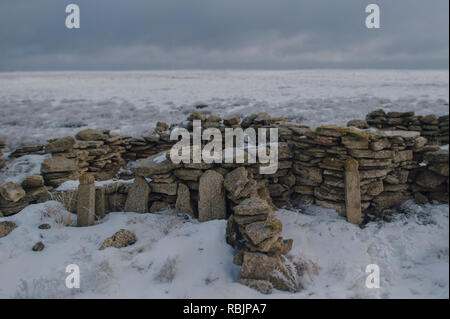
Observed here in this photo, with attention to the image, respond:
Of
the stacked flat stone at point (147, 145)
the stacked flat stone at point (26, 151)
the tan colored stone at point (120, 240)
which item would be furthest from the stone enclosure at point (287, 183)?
the stacked flat stone at point (147, 145)

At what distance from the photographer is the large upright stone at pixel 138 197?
5.29 meters

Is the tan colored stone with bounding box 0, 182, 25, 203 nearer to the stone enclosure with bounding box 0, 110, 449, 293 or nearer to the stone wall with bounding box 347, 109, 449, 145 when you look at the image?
the stone enclosure with bounding box 0, 110, 449, 293

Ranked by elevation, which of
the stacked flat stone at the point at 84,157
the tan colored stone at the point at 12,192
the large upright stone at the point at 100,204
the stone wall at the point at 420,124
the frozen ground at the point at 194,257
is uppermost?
the stone wall at the point at 420,124

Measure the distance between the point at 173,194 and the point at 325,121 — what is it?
1005 centimetres

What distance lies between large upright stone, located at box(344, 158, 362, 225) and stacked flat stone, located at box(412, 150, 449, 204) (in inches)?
53.1

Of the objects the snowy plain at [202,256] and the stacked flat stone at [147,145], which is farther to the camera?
the stacked flat stone at [147,145]

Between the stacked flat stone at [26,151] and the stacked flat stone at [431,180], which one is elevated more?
the stacked flat stone at [26,151]

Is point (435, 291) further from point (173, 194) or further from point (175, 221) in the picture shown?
point (173, 194)

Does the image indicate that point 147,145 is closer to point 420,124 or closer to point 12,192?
point 12,192

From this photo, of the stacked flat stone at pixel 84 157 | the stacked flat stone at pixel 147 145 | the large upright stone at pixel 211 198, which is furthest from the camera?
the stacked flat stone at pixel 147 145

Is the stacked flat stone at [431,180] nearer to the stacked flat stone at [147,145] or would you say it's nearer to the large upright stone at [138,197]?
the large upright stone at [138,197]

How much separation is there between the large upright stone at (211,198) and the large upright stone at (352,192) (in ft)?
6.91

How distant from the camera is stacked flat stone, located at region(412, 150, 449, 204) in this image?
4941 mm
